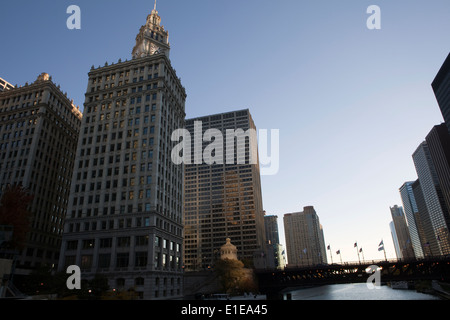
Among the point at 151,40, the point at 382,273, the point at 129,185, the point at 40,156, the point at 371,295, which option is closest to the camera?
the point at 129,185

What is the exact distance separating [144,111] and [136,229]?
3411 cm

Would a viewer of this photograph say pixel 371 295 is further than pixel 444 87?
No

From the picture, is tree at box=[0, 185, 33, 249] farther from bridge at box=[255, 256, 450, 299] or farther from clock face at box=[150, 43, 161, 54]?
bridge at box=[255, 256, 450, 299]

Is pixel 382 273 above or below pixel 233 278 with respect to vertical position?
below

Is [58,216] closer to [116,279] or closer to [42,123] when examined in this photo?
[42,123]

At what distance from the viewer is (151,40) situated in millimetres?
109500

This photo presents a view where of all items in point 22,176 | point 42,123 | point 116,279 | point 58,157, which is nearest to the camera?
point 116,279

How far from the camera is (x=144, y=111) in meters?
86.4

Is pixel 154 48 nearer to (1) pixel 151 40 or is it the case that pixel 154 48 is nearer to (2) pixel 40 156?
(1) pixel 151 40

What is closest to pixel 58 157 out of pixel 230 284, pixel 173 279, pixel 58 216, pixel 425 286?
pixel 58 216

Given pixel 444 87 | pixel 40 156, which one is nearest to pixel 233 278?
pixel 40 156

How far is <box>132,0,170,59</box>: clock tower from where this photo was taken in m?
107

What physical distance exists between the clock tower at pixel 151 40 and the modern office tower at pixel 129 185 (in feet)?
29.2

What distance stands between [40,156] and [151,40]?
55148mm
